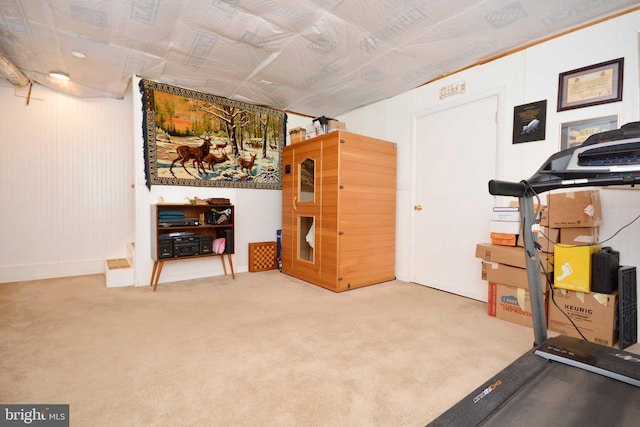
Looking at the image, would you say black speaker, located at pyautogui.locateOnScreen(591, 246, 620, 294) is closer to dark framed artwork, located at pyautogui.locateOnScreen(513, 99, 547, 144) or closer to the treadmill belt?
the treadmill belt

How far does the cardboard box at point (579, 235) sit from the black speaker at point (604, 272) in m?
0.11

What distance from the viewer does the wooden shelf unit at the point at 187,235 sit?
3320 mm

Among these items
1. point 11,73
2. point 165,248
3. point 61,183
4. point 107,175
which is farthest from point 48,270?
point 11,73

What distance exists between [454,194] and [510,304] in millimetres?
1228

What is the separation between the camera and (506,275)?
2479mm

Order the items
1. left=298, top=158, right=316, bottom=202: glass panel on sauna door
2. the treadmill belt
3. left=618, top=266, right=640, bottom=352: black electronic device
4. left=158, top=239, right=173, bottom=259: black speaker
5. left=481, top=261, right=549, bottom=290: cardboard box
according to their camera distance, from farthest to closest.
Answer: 1. left=298, top=158, right=316, bottom=202: glass panel on sauna door
2. left=158, top=239, right=173, bottom=259: black speaker
3. left=481, top=261, right=549, bottom=290: cardboard box
4. left=618, top=266, right=640, bottom=352: black electronic device
5. the treadmill belt

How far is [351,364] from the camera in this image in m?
1.80

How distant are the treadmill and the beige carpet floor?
295 millimetres

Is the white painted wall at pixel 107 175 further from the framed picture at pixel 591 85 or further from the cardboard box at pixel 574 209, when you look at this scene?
the cardboard box at pixel 574 209

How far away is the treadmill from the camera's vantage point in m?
1.11

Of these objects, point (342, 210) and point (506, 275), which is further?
point (342, 210)

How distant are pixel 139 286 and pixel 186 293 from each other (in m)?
0.68

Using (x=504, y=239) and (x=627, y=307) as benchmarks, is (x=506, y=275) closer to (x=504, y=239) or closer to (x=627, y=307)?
(x=504, y=239)

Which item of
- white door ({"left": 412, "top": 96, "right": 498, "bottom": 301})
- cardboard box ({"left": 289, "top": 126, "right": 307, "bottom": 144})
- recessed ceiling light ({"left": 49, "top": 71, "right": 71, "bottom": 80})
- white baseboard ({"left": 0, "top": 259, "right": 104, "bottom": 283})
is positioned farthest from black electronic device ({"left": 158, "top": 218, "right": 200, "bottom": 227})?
white door ({"left": 412, "top": 96, "right": 498, "bottom": 301})
